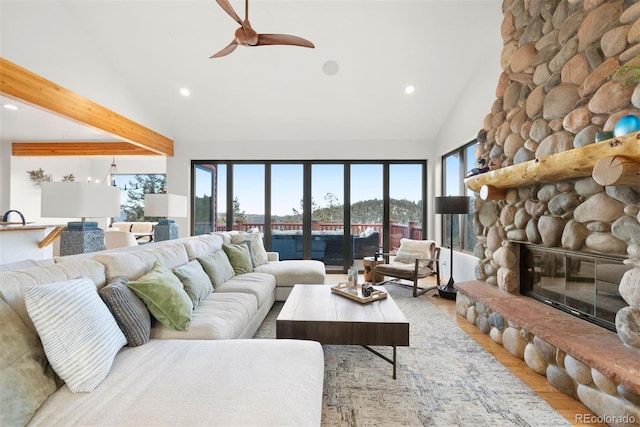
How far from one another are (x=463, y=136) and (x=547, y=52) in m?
1.98

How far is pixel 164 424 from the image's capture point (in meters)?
1.09

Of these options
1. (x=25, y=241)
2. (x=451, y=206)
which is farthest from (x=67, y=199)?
(x=451, y=206)

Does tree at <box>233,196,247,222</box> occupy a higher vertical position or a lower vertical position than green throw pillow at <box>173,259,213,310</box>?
higher

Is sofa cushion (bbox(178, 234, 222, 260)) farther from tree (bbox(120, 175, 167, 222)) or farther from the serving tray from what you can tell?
tree (bbox(120, 175, 167, 222))

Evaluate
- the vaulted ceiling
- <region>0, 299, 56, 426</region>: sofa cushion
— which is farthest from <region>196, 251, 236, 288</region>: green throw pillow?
the vaulted ceiling

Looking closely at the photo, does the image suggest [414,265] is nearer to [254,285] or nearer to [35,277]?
[254,285]

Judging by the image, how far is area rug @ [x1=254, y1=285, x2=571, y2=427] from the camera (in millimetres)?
1755

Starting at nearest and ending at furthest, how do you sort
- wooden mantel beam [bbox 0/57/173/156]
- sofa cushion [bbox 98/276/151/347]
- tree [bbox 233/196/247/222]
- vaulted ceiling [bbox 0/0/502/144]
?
1. sofa cushion [bbox 98/276/151/347]
2. wooden mantel beam [bbox 0/57/173/156]
3. vaulted ceiling [bbox 0/0/502/144]
4. tree [bbox 233/196/247/222]

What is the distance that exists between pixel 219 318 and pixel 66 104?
11.2 feet

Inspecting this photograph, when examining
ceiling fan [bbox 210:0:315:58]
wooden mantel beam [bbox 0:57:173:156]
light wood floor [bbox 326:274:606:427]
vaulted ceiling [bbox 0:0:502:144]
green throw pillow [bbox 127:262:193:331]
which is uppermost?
vaulted ceiling [bbox 0:0:502:144]

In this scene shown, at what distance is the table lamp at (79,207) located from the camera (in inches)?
86.9

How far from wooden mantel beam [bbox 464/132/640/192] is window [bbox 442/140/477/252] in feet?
4.97

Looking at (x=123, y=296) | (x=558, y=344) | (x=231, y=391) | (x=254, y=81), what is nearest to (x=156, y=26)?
(x=254, y=81)

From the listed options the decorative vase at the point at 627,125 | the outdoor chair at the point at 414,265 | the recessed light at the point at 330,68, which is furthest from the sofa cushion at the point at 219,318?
the recessed light at the point at 330,68
